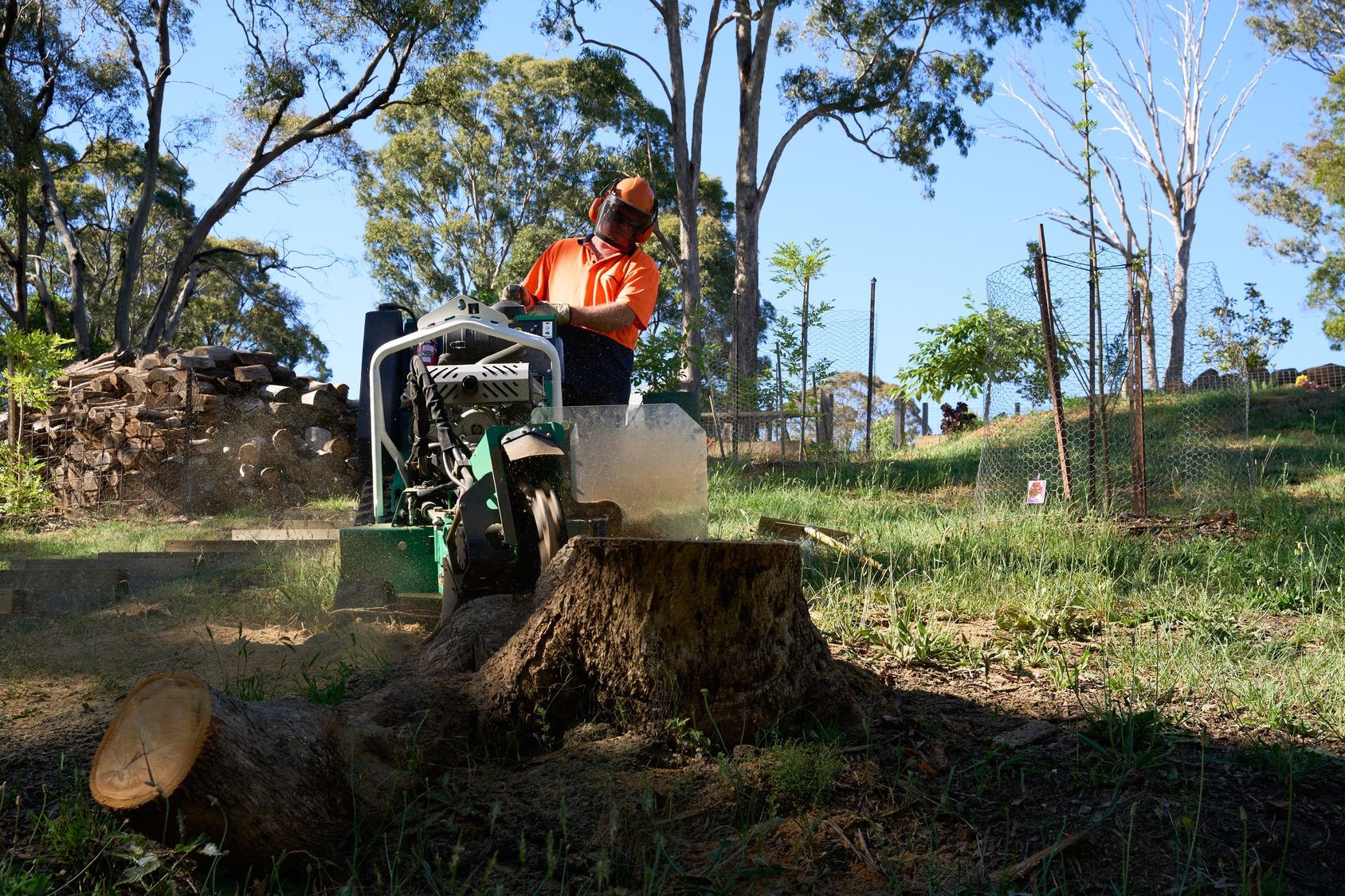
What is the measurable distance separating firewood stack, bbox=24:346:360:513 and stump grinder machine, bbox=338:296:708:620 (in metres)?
7.21

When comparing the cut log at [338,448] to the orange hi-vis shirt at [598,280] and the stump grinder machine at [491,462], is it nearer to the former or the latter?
the stump grinder machine at [491,462]

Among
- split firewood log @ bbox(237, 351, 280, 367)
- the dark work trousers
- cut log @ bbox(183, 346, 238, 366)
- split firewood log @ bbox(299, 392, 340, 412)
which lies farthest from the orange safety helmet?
split firewood log @ bbox(237, 351, 280, 367)

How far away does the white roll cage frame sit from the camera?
4133mm

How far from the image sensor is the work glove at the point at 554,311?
4500mm

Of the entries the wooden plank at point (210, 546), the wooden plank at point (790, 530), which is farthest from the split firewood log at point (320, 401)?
the wooden plank at point (790, 530)

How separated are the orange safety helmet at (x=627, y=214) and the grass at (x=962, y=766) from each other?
186 cm

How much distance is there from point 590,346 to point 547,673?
7.35 feet

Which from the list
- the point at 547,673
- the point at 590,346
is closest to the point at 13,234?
the point at 590,346

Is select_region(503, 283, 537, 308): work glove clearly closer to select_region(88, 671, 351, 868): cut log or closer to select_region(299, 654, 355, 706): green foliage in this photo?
select_region(299, 654, 355, 706): green foliage

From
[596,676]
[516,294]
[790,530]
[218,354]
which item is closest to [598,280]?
[516,294]

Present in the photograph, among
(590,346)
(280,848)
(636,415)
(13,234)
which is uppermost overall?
(13,234)

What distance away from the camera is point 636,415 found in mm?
3789

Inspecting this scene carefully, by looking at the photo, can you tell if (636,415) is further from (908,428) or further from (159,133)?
(908,428)

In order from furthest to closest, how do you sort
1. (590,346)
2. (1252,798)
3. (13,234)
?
(13,234) < (590,346) < (1252,798)
